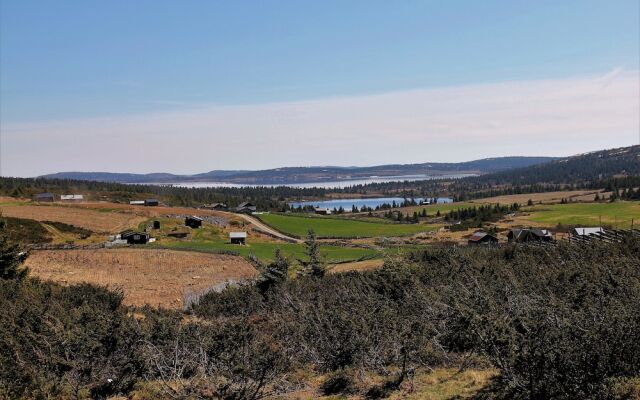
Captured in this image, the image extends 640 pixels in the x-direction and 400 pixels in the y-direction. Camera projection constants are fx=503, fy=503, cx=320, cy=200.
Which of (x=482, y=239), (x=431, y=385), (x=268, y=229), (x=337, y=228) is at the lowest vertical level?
(x=337, y=228)

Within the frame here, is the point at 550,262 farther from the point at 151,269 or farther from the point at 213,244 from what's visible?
the point at 213,244

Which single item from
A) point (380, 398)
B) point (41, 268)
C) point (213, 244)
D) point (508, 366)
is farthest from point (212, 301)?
point (213, 244)

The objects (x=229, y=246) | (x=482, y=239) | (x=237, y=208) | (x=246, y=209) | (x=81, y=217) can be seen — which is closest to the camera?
(x=482, y=239)

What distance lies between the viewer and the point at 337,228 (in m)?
103

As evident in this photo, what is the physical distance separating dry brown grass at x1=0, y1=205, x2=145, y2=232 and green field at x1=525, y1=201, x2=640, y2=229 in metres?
79.1

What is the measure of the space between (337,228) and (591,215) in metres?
50.8

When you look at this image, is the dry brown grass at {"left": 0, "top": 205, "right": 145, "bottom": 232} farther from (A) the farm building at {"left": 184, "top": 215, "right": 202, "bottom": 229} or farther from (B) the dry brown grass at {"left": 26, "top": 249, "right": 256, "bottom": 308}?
(B) the dry brown grass at {"left": 26, "top": 249, "right": 256, "bottom": 308}

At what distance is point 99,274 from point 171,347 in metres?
43.1

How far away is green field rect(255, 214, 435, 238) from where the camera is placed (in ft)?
312

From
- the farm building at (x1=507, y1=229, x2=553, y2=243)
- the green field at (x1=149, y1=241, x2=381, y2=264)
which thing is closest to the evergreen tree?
the green field at (x1=149, y1=241, x2=381, y2=264)

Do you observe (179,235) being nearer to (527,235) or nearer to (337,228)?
(337,228)

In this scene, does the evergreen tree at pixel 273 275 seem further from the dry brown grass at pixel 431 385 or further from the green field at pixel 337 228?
the green field at pixel 337 228

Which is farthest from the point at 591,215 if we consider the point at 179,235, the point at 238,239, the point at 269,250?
the point at 179,235

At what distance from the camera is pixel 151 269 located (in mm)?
→ 57312
